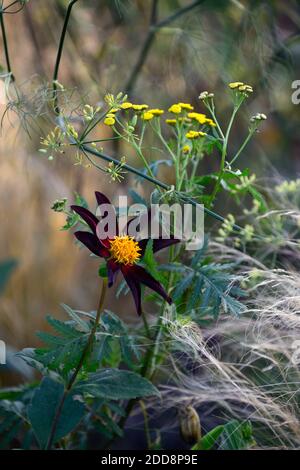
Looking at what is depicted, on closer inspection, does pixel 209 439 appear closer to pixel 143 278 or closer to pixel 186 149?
pixel 143 278

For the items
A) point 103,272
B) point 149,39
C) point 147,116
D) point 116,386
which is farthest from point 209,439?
point 149,39

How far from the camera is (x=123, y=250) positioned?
0.74 meters

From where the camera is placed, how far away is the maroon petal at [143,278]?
750mm

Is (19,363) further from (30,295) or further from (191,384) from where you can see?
(191,384)

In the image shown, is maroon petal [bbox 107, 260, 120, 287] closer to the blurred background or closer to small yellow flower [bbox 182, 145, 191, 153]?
small yellow flower [bbox 182, 145, 191, 153]

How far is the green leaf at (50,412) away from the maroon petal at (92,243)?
165mm

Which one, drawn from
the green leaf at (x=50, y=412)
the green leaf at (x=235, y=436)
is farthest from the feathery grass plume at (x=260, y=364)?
the green leaf at (x=50, y=412)

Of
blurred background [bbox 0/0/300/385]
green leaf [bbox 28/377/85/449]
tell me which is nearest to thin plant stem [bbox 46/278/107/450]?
green leaf [bbox 28/377/85/449]

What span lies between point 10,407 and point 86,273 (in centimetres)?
72

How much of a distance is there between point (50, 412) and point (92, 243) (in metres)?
0.20

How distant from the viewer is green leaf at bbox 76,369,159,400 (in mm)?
755

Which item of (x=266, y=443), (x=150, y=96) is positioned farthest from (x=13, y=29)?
(x=266, y=443)

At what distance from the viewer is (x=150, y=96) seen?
1.42 m

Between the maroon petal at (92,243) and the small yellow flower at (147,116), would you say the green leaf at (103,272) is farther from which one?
the small yellow flower at (147,116)
